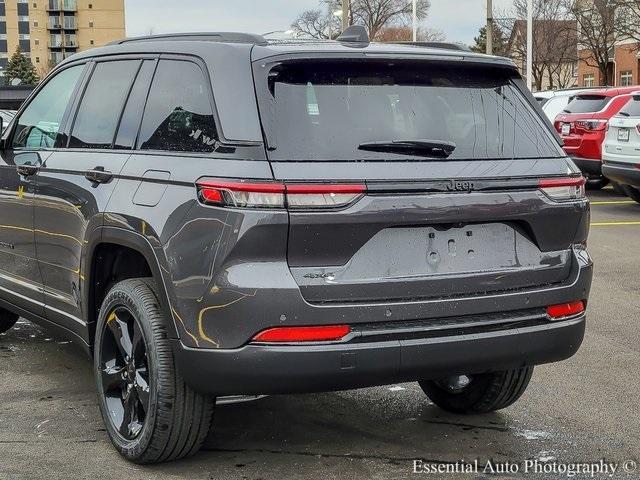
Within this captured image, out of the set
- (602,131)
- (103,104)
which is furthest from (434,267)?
(602,131)

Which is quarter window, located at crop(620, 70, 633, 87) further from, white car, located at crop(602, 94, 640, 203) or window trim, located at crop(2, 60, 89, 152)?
window trim, located at crop(2, 60, 89, 152)

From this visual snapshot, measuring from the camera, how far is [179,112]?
4.06m

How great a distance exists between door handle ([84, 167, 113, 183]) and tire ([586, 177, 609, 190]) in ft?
45.0

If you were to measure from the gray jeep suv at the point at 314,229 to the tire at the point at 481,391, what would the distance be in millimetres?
617

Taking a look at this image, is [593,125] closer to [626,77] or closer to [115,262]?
[115,262]

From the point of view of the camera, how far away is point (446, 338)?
12.2 feet

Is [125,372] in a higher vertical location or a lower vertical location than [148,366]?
lower

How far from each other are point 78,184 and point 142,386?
1.09m

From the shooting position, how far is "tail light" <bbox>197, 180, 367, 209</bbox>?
3.50 metres

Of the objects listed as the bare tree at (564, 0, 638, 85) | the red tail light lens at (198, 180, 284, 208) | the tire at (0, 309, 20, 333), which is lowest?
the tire at (0, 309, 20, 333)

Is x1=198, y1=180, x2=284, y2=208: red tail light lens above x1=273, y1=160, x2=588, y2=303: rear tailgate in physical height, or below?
above

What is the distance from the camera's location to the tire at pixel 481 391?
15.2 ft

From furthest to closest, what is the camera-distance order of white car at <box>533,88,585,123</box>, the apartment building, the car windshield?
the apartment building < white car at <box>533,88,585,123</box> < the car windshield

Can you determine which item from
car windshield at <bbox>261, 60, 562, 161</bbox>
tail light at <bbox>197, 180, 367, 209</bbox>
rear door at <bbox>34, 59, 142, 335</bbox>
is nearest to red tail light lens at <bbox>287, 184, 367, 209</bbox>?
tail light at <bbox>197, 180, 367, 209</bbox>
